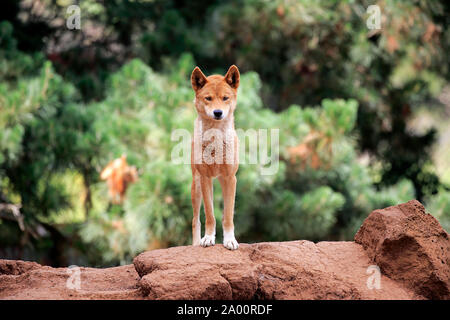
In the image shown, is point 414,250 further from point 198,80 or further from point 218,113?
point 198,80

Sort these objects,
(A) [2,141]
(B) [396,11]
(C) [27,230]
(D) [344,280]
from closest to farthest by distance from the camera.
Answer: (D) [344,280]
(A) [2,141]
(C) [27,230]
(B) [396,11]

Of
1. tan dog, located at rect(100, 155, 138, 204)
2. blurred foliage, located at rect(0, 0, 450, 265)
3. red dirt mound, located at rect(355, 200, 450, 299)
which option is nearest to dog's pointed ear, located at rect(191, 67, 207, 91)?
red dirt mound, located at rect(355, 200, 450, 299)

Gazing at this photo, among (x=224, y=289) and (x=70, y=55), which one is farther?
(x=70, y=55)

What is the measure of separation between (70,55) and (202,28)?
7.70ft

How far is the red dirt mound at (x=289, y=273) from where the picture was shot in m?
3.54

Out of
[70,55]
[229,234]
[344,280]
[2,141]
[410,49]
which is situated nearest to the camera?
[344,280]

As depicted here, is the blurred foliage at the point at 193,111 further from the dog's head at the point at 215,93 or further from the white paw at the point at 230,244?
the dog's head at the point at 215,93

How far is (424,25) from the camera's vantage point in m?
8.33

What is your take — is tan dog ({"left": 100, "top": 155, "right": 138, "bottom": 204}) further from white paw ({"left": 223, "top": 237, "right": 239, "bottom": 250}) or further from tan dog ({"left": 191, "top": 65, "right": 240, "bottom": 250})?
white paw ({"left": 223, "top": 237, "right": 239, "bottom": 250})

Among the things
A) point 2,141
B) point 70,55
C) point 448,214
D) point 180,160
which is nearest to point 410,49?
point 448,214

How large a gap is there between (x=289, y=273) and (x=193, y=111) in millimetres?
3119

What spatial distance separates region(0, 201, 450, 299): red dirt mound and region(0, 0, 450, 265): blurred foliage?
1.73 metres

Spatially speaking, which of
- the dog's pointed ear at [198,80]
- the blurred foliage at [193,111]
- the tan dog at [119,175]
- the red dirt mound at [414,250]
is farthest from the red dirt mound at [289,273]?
the tan dog at [119,175]

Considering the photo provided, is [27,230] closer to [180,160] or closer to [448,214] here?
[180,160]
